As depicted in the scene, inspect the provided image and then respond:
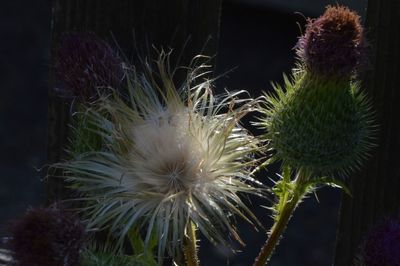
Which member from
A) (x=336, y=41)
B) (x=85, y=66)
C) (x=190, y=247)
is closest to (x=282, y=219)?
(x=190, y=247)

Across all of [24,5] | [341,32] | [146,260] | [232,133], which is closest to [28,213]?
[146,260]

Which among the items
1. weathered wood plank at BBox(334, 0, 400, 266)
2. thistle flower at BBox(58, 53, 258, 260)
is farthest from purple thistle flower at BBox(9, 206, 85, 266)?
weathered wood plank at BBox(334, 0, 400, 266)

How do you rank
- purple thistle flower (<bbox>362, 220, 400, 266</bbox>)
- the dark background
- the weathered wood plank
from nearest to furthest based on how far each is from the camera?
purple thistle flower (<bbox>362, 220, 400, 266</bbox>)
the weathered wood plank
the dark background

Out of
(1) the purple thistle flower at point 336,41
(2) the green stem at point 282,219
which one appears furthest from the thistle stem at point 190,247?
(1) the purple thistle flower at point 336,41

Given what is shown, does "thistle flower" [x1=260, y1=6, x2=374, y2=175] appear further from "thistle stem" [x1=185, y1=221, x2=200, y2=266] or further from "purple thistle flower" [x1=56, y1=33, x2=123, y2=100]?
"purple thistle flower" [x1=56, y1=33, x2=123, y2=100]

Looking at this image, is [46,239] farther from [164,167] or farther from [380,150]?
[380,150]

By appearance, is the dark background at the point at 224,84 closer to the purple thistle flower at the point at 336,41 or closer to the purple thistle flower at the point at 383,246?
the purple thistle flower at the point at 336,41

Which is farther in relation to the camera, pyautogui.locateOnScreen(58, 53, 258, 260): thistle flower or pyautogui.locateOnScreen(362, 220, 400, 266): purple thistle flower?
pyautogui.locateOnScreen(58, 53, 258, 260): thistle flower
